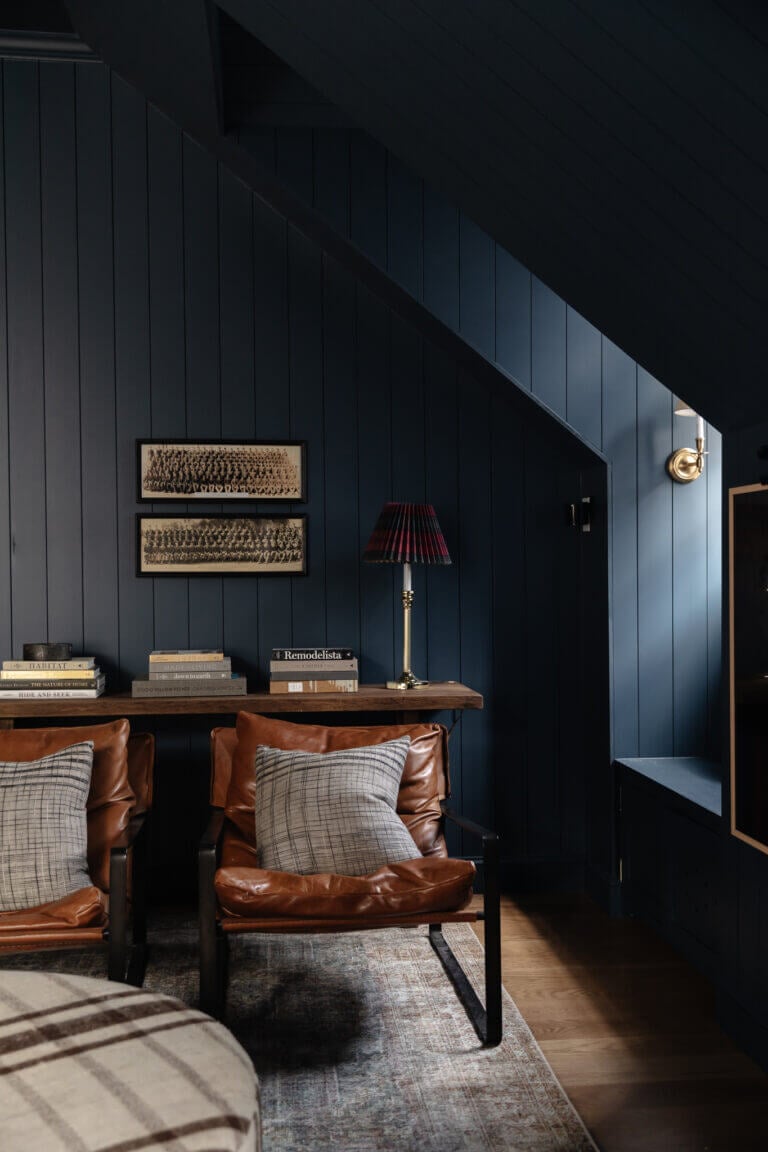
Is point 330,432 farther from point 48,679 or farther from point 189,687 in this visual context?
point 48,679

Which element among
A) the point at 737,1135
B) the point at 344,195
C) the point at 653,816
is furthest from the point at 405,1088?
the point at 344,195

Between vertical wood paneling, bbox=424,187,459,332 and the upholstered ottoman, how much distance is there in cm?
253

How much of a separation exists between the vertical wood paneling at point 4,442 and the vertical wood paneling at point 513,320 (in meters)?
1.82

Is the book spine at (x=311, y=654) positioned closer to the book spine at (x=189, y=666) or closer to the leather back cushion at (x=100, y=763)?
the book spine at (x=189, y=666)

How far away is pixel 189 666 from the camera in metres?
3.31

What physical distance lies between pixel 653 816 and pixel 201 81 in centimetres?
279

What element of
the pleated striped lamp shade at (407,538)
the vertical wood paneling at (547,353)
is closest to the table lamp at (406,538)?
the pleated striped lamp shade at (407,538)

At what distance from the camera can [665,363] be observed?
2.53 m

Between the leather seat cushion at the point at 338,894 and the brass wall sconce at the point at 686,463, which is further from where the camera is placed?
the brass wall sconce at the point at 686,463

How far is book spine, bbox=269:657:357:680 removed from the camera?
3.36 metres

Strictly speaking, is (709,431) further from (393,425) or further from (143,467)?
(143,467)

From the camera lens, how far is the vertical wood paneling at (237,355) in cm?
360

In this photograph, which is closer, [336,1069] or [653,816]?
[336,1069]

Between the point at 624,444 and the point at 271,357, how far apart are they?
54.0 inches
